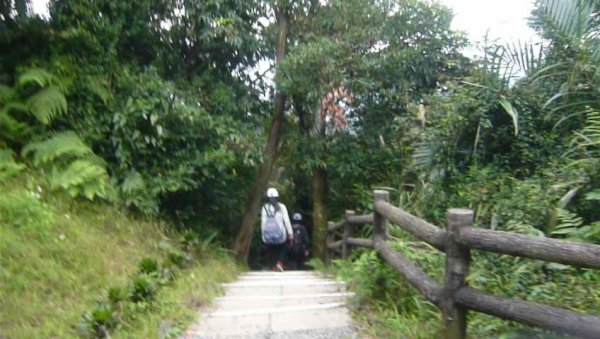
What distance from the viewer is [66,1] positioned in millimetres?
7699

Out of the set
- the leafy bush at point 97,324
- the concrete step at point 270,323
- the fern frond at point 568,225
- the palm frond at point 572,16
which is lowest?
the concrete step at point 270,323

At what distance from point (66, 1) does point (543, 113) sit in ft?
20.3

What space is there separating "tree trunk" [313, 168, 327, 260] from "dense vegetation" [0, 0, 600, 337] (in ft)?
0.21

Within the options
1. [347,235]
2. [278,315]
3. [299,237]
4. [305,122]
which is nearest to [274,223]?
[347,235]

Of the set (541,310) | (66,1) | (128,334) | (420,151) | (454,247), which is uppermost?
(66,1)

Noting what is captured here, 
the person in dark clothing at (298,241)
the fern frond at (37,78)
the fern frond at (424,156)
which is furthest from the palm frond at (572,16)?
the fern frond at (37,78)

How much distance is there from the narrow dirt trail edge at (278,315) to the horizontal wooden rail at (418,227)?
2.83ft

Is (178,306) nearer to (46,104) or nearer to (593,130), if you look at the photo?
(46,104)

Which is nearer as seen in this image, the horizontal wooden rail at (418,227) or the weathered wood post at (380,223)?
the horizontal wooden rail at (418,227)

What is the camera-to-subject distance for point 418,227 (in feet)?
14.0

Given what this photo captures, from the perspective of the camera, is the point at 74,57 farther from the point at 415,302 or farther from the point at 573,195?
the point at 573,195

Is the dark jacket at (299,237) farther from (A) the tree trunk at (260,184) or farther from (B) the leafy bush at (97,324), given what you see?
(B) the leafy bush at (97,324)

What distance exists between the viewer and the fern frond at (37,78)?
661cm

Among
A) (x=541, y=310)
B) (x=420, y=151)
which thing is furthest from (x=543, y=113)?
(x=541, y=310)
